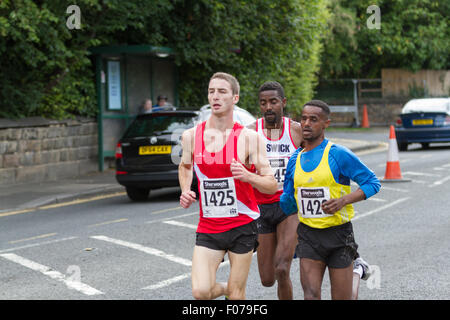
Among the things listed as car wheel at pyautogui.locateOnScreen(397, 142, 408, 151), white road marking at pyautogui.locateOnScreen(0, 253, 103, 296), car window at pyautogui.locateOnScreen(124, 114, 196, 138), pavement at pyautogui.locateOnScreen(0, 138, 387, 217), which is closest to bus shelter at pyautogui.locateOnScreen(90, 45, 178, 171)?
pavement at pyautogui.locateOnScreen(0, 138, 387, 217)

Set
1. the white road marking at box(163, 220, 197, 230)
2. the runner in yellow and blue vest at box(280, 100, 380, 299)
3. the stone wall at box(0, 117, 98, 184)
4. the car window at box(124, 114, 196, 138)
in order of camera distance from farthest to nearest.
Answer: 1. the stone wall at box(0, 117, 98, 184)
2. the car window at box(124, 114, 196, 138)
3. the white road marking at box(163, 220, 197, 230)
4. the runner in yellow and blue vest at box(280, 100, 380, 299)

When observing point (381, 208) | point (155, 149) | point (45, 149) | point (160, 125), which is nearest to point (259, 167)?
point (381, 208)

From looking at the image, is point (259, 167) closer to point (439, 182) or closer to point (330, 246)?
point (330, 246)

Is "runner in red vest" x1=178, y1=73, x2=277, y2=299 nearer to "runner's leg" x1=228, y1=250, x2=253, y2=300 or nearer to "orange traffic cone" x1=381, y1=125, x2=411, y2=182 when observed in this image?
"runner's leg" x1=228, y1=250, x2=253, y2=300

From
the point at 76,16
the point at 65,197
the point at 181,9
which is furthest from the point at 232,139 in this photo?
the point at 181,9

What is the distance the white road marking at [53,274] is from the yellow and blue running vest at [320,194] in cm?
232

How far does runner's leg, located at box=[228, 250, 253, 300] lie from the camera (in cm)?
471

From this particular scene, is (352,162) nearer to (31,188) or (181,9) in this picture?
(31,188)

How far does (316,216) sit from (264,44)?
53.5ft

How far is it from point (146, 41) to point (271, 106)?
13.2 meters

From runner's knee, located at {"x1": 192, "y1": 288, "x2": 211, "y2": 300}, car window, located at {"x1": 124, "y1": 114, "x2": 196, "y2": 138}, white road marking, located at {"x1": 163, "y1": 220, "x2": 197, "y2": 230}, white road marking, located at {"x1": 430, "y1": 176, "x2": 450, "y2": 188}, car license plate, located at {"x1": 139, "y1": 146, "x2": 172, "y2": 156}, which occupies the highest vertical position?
car window, located at {"x1": 124, "y1": 114, "x2": 196, "y2": 138}

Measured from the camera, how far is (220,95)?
4.72 m

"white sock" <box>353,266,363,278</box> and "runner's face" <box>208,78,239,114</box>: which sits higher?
"runner's face" <box>208,78,239,114</box>

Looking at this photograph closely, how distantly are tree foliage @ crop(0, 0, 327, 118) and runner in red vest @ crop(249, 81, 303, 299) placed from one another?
26.9 feet
